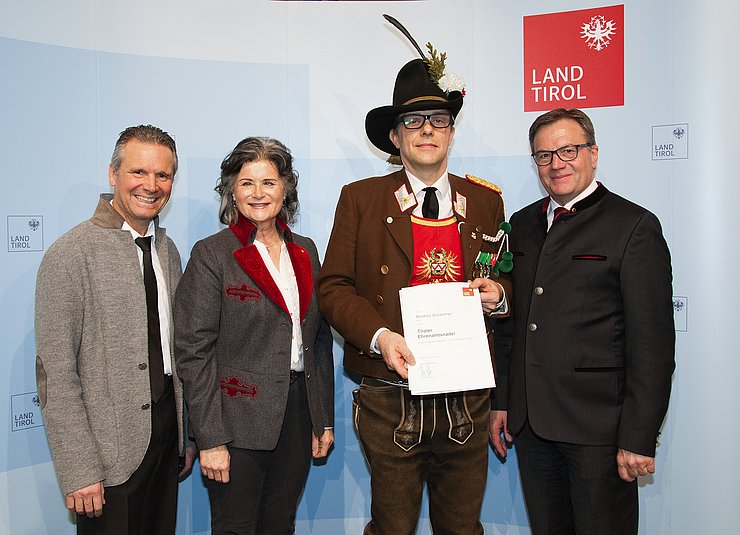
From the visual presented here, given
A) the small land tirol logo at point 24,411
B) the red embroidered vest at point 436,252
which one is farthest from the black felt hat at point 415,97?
the small land tirol logo at point 24,411

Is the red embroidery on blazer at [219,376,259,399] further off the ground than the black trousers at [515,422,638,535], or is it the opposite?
the red embroidery on blazer at [219,376,259,399]

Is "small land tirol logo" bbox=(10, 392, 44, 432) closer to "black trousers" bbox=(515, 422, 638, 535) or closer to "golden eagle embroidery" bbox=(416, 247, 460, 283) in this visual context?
"golden eagle embroidery" bbox=(416, 247, 460, 283)

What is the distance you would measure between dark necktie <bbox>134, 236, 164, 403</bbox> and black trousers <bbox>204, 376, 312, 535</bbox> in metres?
0.39

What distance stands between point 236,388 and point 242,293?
1.24 feet

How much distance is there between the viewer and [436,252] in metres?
2.30

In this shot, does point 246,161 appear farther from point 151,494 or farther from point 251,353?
point 151,494

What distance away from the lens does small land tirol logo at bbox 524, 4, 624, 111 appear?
10.1ft

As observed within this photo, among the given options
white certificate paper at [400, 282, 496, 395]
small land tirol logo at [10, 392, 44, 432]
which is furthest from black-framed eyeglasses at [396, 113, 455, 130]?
small land tirol logo at [10, 392, 44, 432]

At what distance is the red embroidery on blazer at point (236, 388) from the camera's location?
230cm

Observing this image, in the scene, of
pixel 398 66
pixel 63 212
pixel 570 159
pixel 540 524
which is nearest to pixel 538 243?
pixel 570 159

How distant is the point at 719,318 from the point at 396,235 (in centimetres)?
183

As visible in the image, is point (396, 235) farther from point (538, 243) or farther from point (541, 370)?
point (541, 370)

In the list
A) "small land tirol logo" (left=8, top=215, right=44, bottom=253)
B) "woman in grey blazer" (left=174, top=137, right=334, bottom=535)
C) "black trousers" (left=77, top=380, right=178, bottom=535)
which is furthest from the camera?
"small land tirol logo" (left=8, top=215, right=44, bottom=253)

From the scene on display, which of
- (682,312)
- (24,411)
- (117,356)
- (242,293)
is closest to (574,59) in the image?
(682,312)
